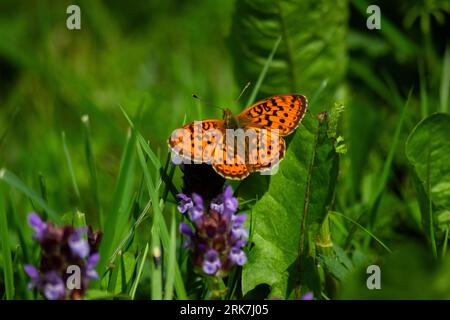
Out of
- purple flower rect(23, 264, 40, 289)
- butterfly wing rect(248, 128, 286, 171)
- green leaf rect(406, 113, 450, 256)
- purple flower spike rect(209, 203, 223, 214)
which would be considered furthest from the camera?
green leaf rect(406, 113, 450, 256)

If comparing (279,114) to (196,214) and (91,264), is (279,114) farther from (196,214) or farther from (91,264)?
(91,264)

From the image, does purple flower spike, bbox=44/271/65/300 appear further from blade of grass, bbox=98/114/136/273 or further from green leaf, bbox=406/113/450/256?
green leaf, bbox=406/113/450/256

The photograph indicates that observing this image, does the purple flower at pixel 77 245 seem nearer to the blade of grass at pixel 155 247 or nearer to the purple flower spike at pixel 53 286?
the purple flower spike at pixel 53 286

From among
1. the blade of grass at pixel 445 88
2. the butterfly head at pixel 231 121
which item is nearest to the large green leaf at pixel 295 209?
the butterfly head at pixel 231 121

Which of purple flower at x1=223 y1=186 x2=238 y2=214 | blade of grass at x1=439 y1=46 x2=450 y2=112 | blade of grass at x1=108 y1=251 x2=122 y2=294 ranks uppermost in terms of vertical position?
blade of grass at x1=439 y1=46 x2=450 y2=112

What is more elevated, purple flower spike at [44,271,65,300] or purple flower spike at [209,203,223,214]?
purple flower spike at [209,203,223,214]

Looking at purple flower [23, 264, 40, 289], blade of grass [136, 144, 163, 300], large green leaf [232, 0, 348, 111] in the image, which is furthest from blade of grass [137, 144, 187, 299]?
large green leaf [232, 0, 348, 111]
